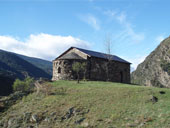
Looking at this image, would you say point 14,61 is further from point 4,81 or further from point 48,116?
point 48,116

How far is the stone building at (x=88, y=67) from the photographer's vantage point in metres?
33.2

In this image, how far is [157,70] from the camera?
115812mm

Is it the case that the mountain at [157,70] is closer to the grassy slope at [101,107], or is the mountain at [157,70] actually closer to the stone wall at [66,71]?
the stone wall at [66,71]

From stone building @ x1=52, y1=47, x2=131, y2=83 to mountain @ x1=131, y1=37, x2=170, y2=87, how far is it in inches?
2907

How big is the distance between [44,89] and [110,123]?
44.1 feet

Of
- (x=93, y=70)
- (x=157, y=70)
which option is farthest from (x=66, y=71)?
(x=157, y=70)

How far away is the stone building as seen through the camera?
109 feet

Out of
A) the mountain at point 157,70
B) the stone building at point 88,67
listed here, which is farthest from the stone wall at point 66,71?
the mountain at point 157,70

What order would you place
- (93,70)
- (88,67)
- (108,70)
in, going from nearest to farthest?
(88,67)
(93,70)
(108,70)

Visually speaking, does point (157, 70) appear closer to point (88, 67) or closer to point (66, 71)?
point (88, 67)

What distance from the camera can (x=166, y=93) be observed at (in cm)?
2000

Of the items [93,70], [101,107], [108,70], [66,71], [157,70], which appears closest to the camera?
[101,107]

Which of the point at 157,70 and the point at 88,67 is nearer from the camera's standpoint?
the point at 88,67

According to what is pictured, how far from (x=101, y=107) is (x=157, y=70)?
109 m
